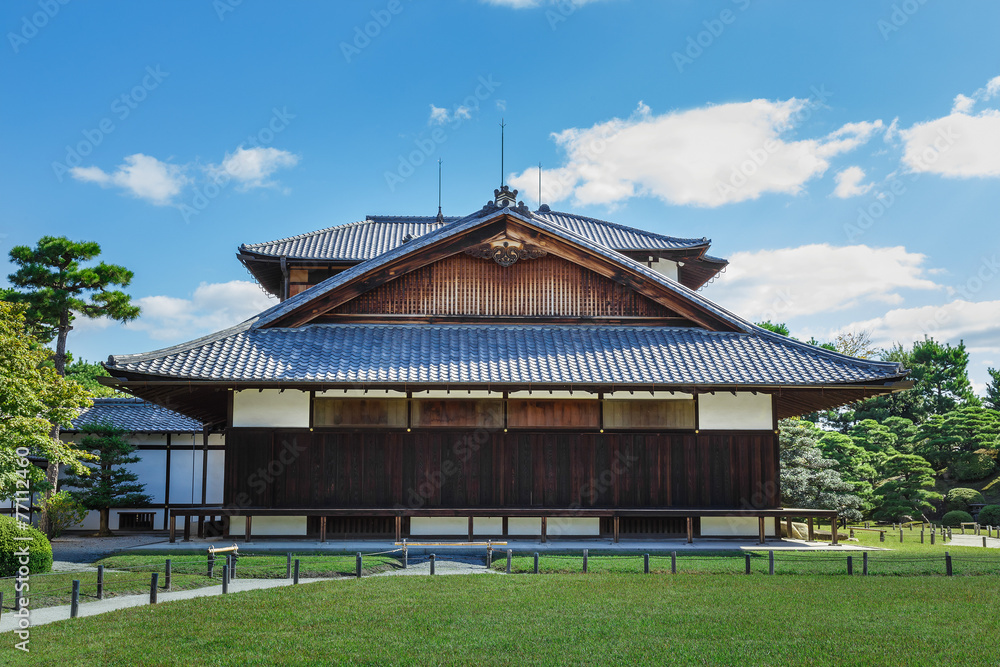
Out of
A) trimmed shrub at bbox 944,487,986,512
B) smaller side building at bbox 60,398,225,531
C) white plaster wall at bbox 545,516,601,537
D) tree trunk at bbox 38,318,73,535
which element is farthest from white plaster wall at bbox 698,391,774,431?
trimmed shrub at bbox 944,487,986,512

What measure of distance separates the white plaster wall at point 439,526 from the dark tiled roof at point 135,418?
12.6 m

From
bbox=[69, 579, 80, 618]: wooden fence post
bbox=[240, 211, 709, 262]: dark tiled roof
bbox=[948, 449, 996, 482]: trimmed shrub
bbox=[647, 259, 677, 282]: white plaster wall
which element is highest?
bbox=[240, 211, 709, 262]: dark tiled roof

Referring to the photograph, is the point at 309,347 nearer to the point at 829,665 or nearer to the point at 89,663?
the point at 89,663

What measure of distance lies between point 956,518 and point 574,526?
28.9 metres

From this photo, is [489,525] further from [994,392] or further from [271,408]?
[994,392]

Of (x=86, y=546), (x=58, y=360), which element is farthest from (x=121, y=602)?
(x=58, y=360)

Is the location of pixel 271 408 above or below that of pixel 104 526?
above

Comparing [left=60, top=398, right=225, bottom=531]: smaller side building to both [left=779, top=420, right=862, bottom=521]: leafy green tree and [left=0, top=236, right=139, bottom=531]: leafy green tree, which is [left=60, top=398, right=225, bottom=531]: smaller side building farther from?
[left=779, top=420, right=862, bottom=521]: leafy green tree

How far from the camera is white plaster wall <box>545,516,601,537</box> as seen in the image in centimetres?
1961

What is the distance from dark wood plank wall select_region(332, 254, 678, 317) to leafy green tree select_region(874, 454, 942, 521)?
77.4 ft

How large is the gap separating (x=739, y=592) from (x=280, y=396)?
12.1m

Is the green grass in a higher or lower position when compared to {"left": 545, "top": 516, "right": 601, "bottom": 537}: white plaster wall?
lower

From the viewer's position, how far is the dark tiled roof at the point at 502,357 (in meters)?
18.7

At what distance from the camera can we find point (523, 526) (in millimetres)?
19594
